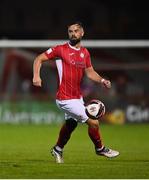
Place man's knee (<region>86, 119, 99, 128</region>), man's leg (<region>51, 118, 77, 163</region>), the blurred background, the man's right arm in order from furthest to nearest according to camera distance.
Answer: the blurred background < man's leg (<region>51, 118, 77, 163</region>) < man's knee (<region>86, 119, 99, 128</region>) < the man's right arm

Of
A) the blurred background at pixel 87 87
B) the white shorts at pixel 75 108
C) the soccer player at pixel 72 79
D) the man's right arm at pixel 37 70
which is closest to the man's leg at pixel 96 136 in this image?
the soccer player at pixel 72 79

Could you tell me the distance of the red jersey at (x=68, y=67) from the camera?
1298 cm

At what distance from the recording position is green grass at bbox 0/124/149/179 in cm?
1141

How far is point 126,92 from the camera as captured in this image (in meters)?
24.8

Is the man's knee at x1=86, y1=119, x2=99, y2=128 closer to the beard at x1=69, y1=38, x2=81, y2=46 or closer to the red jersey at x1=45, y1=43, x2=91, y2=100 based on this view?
the red jersey at x1=45, y1=43, x2=91, y2=100

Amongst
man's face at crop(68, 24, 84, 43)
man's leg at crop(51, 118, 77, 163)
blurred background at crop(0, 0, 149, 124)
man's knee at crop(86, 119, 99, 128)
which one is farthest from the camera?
blurred background at crop(0, 0, 149, 124)

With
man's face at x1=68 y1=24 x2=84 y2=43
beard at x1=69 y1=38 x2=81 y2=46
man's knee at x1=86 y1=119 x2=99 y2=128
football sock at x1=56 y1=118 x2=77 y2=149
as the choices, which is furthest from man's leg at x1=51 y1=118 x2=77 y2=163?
man's face at x1=68 y1=24 x2=84 y2=43

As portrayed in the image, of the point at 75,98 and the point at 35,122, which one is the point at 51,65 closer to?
the point at 35,122

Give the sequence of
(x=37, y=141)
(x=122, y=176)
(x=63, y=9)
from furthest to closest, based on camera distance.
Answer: (x=63, y=9) < (x=37, y=141) < (x=122, y=176)

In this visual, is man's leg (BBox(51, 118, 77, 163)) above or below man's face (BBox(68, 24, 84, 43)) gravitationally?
below

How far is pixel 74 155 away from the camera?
1455 centimetres

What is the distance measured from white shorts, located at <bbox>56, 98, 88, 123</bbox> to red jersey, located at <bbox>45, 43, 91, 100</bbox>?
0.07 m

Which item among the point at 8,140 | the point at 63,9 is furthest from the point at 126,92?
the point at 63,9

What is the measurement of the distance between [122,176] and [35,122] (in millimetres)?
13567
